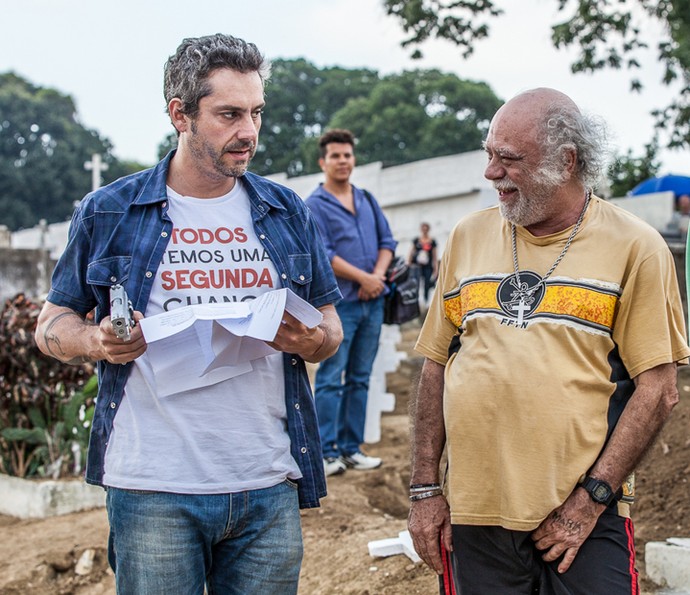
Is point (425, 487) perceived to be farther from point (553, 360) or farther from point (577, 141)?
point (577, 141)

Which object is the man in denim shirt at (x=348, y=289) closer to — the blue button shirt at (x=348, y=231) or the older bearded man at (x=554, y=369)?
the blue button shirt at (x=348, y=231)

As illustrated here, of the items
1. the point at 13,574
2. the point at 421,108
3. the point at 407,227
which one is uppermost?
the point at 421,108

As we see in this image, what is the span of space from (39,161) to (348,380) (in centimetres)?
5974

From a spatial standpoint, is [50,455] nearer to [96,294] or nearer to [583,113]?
[96,294]

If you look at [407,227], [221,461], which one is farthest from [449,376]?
[407,227]

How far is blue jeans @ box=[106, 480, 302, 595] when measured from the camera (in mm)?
2570

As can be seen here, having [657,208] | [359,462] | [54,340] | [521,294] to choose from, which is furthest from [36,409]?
[657,208]

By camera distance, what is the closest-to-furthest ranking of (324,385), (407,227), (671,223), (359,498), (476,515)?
(476,515)
(359,498)
(324,385)
(671,223)
(407,227)

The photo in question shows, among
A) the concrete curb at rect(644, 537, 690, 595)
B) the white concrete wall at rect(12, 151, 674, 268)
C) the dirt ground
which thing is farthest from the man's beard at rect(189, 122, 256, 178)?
the white concrete wall at rect(12, 151, 674, 268)

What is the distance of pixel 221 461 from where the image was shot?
2627mm

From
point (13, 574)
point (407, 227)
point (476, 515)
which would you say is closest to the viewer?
point (476, 515)

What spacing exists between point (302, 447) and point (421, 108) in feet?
185

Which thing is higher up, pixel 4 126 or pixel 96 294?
pixel 4 126

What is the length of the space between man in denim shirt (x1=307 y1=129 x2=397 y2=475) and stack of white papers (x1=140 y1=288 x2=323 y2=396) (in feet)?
11.6
